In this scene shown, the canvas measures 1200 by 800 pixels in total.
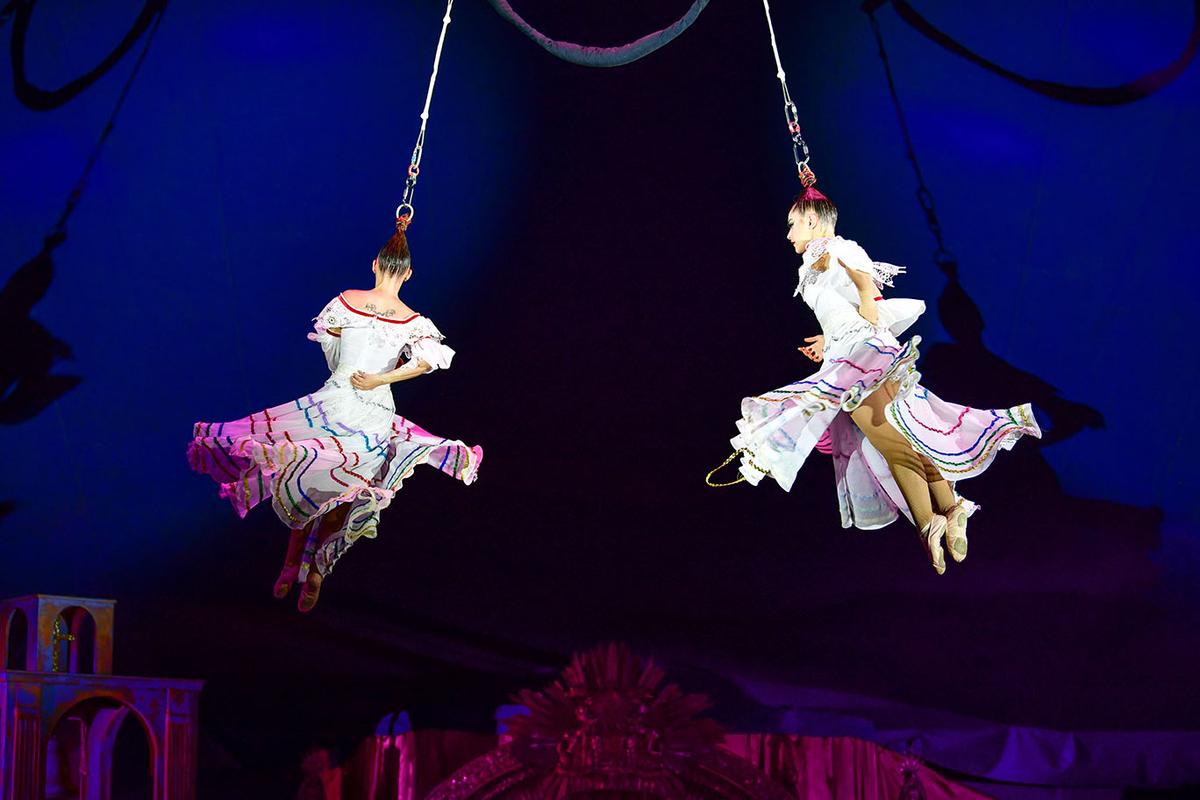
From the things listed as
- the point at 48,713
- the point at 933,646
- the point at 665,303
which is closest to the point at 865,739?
the point at 933,646

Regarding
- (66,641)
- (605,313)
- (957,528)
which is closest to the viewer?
(957,528)

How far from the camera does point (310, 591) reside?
5594 millimetres

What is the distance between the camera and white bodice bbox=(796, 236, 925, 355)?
5.13 metres

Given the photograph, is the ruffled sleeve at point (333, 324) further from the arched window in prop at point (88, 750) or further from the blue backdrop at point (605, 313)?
the arched window in prop at point (88, 750)

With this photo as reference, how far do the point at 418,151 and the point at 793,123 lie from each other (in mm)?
1337

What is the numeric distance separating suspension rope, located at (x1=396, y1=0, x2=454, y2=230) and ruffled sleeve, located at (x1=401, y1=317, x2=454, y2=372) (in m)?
0.37

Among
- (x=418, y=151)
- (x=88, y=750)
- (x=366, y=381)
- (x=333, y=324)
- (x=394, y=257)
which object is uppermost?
(x=418, y=151)

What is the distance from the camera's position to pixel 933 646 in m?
5.85

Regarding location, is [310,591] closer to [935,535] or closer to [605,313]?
[605,313]

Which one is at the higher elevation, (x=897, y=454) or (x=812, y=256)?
(x=812, y=256)

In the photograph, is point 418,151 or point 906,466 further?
point 418,151

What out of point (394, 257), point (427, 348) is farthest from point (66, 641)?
point (394, 257)

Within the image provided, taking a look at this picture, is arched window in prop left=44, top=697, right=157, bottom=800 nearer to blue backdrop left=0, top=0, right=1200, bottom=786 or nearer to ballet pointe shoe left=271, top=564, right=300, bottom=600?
blue backdrop left=0, top=0, right=1200, bottom=786

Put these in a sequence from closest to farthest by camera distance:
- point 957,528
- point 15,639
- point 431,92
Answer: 1. point 957,528
2. point 431,92
3. point 15,639
